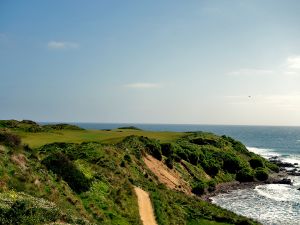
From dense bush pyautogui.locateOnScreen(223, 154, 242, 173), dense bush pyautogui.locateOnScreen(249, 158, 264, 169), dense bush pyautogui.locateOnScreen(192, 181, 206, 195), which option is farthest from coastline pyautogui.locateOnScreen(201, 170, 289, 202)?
dense bush pyautogui.locateOnScreen(223, 154, 242, 173)

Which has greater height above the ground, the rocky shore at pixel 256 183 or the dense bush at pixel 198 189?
the dense bush at pixel 198 189

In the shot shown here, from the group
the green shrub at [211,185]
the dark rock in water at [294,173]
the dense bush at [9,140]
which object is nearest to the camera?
the dense bush at [9,140]

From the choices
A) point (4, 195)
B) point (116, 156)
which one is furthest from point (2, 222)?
point (116, 156)

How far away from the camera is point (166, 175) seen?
70.4 m

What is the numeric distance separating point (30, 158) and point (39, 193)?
8031 mm

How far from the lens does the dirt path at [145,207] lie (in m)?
39.5

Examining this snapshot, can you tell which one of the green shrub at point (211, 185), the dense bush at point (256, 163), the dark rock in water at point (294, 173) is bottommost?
the dark rock in water at point (294, 173)

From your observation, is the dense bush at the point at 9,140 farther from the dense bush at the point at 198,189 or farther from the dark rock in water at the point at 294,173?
the dark rock in water at the point at 294,173

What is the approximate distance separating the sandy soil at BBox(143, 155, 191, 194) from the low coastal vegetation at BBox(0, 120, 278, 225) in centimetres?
26

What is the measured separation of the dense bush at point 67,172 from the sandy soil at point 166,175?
27.8 metres

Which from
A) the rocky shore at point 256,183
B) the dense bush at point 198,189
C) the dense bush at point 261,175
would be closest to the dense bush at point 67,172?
the rocky shore at point 256,183

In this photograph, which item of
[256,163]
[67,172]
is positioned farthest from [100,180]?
[256,163]

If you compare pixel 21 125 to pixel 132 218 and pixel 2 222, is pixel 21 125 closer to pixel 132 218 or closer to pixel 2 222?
pixel 132 218

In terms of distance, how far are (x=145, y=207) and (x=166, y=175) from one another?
90.4ft
